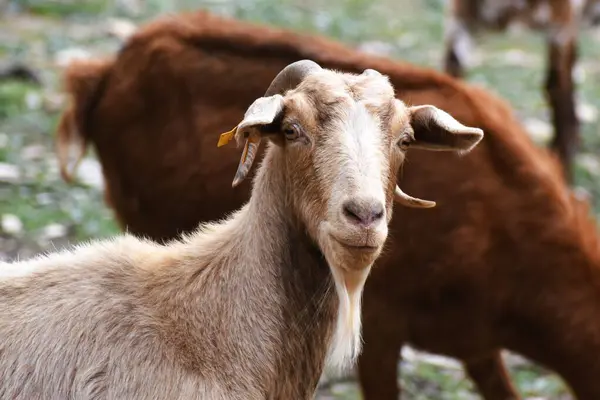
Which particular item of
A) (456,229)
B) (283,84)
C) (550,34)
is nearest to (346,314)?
(283,84)

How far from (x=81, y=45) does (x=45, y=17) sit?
50.9 inches

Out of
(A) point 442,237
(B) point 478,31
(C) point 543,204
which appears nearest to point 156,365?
(A) point 442,237

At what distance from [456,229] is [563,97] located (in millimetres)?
4604

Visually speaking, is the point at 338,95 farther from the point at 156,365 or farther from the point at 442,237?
the point at 442,237

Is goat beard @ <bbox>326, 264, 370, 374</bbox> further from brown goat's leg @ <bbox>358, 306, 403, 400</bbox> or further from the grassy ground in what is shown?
the grassy ground

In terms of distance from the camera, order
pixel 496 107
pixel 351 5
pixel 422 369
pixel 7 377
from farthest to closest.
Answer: pixel 351 5, pixel 422 369, pixel 496 107, pixel 7 377

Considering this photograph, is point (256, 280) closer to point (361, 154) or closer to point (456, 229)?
point (361, 154)

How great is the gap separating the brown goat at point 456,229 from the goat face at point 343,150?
1.54 meters

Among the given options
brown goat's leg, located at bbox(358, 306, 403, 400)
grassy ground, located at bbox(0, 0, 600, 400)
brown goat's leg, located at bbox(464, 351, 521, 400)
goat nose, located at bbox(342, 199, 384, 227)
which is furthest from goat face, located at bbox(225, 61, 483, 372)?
grassy ground, located at bbox(0, 0, 600, 400)

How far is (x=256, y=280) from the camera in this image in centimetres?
357

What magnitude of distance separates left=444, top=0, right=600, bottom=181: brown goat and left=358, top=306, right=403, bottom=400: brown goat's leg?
4.43m

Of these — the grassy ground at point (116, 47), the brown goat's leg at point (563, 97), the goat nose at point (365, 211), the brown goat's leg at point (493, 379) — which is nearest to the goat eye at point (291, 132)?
the goat nose at point (365, 211)

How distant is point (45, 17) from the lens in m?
11.7

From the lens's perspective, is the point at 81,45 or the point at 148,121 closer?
the point at 148,121
